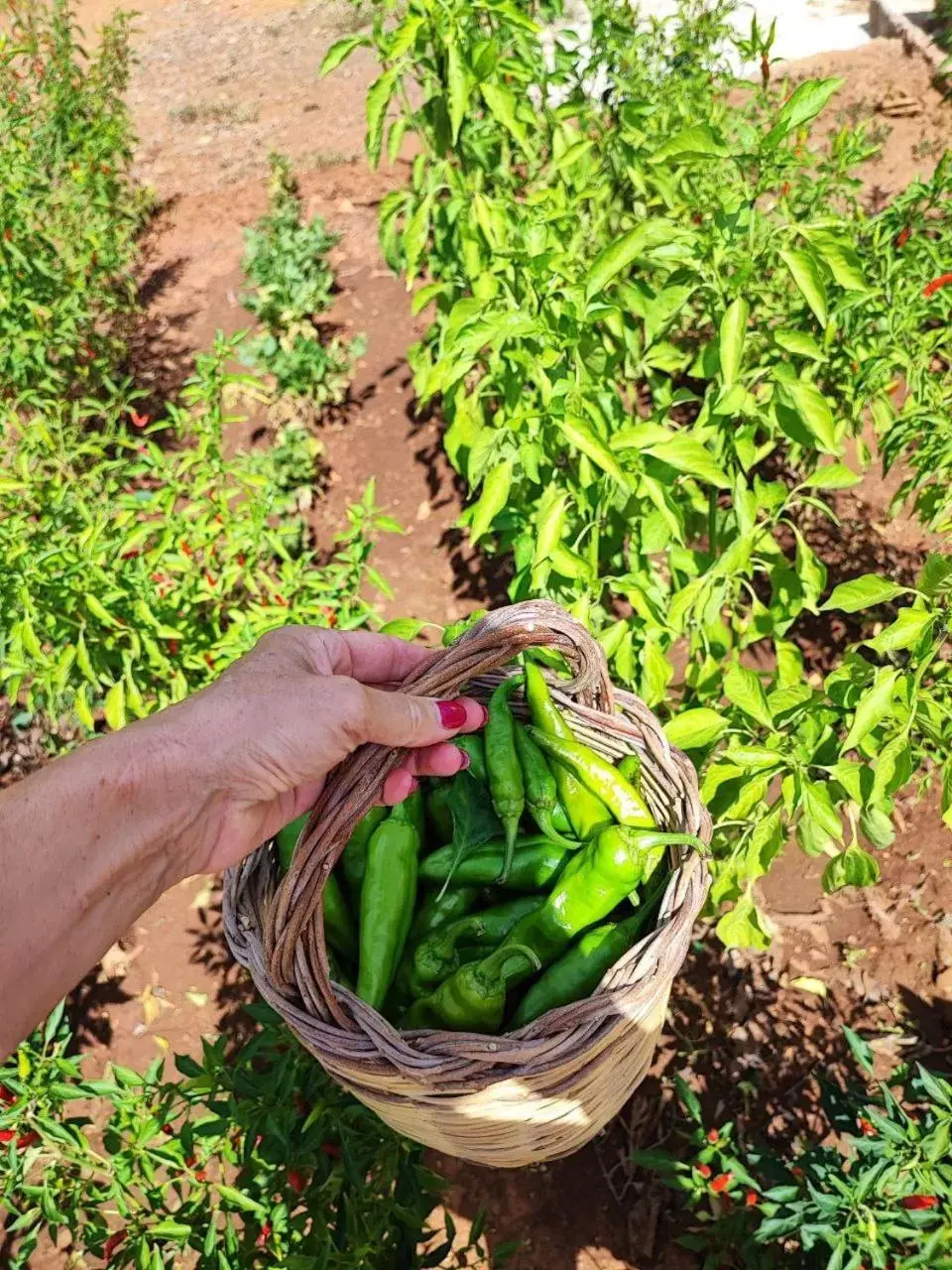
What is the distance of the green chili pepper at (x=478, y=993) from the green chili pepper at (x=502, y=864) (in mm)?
243

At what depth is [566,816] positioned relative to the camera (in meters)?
2.17

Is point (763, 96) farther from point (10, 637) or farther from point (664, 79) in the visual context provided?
point (10, 637)

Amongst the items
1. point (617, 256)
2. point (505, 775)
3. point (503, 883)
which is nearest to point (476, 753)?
point (505, 775)

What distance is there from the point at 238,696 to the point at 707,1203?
2.20 meters

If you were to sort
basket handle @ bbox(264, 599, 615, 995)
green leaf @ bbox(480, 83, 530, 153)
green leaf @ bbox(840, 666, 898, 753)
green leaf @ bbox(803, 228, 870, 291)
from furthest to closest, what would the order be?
green leaf @ bbox(480, 83, 530, 153)
green leaf @ bbox(803, 228, 870, 291)
green leaf @ bbox(840, 666, 898, 753)
basket handle @ bbox(264, 599, 615, 995)

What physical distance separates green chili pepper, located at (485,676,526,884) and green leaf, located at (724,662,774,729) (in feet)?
1.65

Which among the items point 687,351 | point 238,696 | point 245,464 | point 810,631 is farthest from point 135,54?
point 238,696

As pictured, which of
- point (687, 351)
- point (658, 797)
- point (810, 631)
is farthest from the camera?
point (687, 351)

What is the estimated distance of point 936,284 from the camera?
9.07ft

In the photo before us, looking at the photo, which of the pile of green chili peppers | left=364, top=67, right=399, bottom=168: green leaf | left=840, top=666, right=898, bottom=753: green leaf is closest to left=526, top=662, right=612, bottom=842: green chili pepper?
the pile of green chili peppers

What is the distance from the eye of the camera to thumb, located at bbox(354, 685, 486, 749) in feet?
5.62

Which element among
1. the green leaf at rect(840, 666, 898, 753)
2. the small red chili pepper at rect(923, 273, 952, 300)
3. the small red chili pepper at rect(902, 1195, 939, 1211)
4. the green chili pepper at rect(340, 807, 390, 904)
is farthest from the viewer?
the small red chili pepper at rect(923, 273, 952, 300)

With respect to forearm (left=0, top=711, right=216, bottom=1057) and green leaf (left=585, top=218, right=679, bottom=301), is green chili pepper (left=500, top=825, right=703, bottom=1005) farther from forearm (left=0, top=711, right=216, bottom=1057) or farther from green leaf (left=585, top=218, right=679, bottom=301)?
green leaf (left=585, top=218, right=679, bottom=301)

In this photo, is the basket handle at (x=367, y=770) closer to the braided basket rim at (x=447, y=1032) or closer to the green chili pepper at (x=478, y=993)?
the braided basket rim at (x=447, y=1032)
